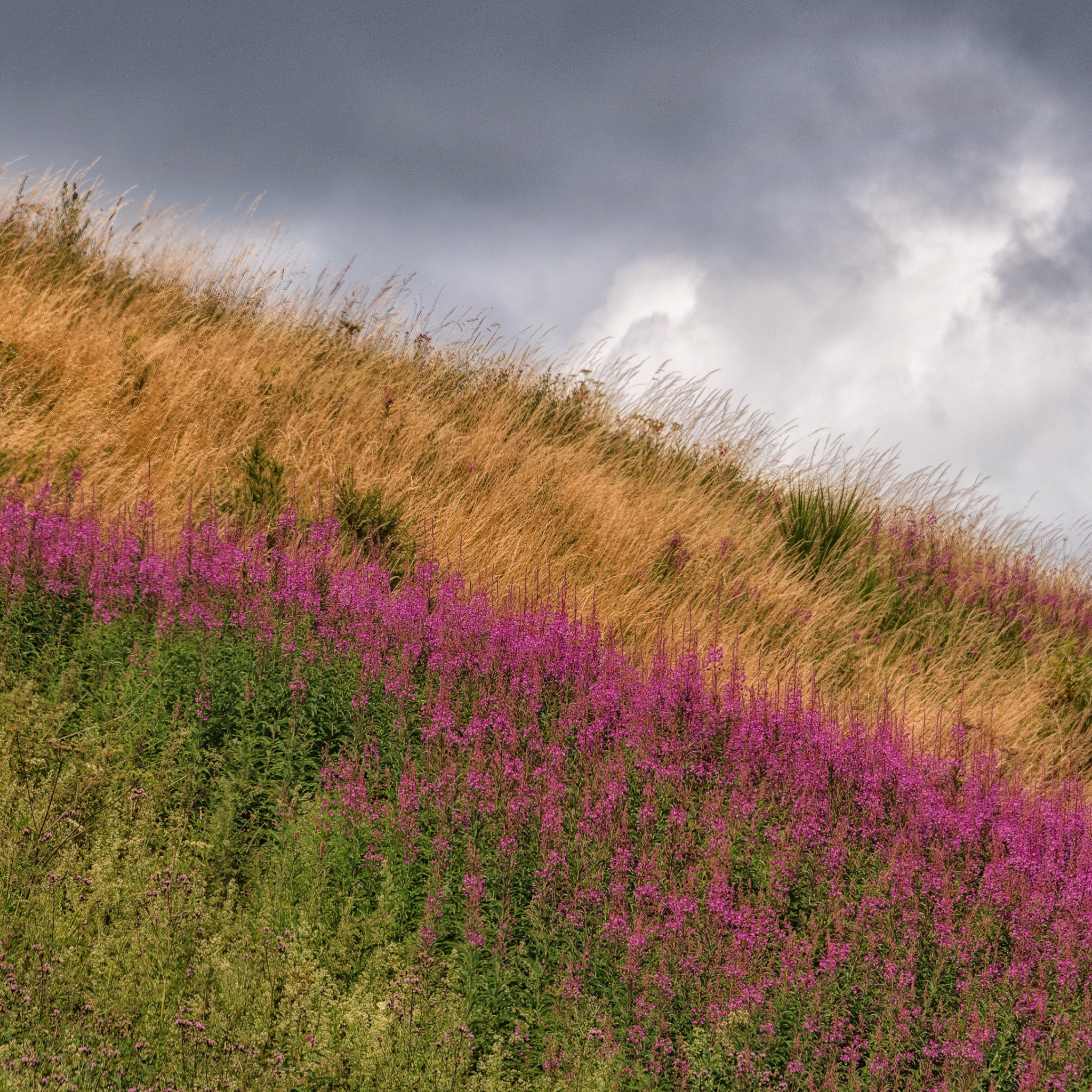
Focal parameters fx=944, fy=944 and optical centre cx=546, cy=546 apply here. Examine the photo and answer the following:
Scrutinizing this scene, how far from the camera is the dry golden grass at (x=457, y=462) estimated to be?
7539mm

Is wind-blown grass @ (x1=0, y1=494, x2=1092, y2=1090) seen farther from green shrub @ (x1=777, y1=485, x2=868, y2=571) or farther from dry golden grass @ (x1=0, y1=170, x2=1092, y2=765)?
green shrub @ (x1=777, y1=485, x2=868, y2=571)

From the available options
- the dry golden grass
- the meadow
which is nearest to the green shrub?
the dry golden grass

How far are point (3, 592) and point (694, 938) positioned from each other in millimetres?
3864

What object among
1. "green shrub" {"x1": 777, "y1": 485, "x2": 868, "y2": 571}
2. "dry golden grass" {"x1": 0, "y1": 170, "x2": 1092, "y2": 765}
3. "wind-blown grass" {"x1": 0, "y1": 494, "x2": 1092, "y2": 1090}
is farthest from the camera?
"green shrub" {"x1": 777, "y1": 485, "x2": 868, "y2": 571}

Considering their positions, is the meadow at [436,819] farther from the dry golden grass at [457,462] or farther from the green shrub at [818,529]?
the green shrub at [818,529]

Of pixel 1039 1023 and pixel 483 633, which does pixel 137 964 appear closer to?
pixel 483 633

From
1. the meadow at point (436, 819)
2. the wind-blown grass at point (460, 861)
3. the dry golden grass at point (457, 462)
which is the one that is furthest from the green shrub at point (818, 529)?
the wind-blown grass at point (460, 861)

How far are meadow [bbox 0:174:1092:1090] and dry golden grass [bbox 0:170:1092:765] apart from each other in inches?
3.1

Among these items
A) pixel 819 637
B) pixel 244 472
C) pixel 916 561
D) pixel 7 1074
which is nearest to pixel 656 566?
pixel 819 637

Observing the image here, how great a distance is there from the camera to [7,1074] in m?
2.19

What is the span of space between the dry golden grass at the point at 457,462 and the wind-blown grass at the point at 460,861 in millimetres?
1129

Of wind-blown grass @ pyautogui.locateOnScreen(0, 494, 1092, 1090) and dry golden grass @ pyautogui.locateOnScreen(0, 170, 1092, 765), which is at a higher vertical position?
dry golden grass @ pyautogui.locateOnScreen(0, 170, 1092, 765)

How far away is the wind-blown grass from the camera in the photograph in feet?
9.45

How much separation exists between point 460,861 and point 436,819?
11.3 inches
